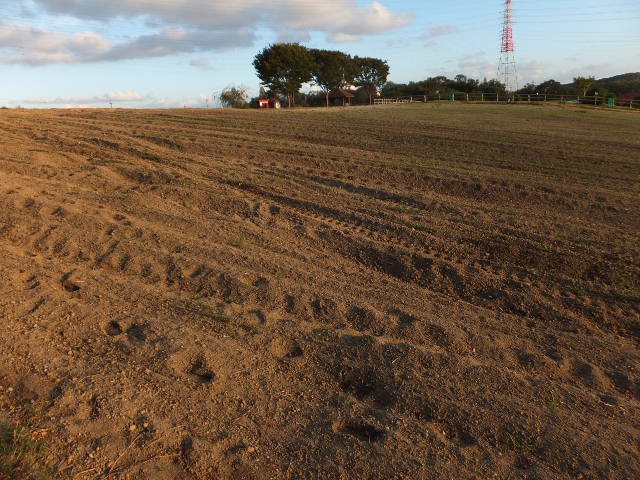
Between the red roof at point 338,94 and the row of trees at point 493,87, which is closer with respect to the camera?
the row of trees at point 493,87

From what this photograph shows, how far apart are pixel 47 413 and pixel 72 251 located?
3168mm

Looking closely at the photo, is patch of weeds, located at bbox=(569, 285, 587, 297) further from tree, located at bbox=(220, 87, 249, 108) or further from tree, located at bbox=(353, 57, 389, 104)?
tree, located at bbox=(353, 57, 389, 104)

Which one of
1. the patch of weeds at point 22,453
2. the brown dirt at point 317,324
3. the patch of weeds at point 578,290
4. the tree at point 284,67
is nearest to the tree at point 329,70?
the tree at point 284,67

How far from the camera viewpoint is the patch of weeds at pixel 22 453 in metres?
2.97

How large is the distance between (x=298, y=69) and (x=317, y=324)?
5901cm

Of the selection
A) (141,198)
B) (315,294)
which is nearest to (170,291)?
(315,294)

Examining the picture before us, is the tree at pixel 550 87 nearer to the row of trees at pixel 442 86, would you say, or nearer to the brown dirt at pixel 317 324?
the row of trees at pixel 442 86

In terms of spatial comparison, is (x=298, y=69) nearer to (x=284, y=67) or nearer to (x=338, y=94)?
(x=284, y=67)

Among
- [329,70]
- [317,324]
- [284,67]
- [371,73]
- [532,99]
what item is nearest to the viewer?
[317,324]

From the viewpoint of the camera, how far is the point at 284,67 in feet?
194

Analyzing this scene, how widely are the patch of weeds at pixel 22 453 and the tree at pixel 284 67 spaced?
59346 millimetres

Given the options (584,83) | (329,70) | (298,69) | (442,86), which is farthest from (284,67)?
(584,83)

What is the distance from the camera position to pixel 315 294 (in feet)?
17.5

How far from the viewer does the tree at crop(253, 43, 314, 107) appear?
59.0 metres
